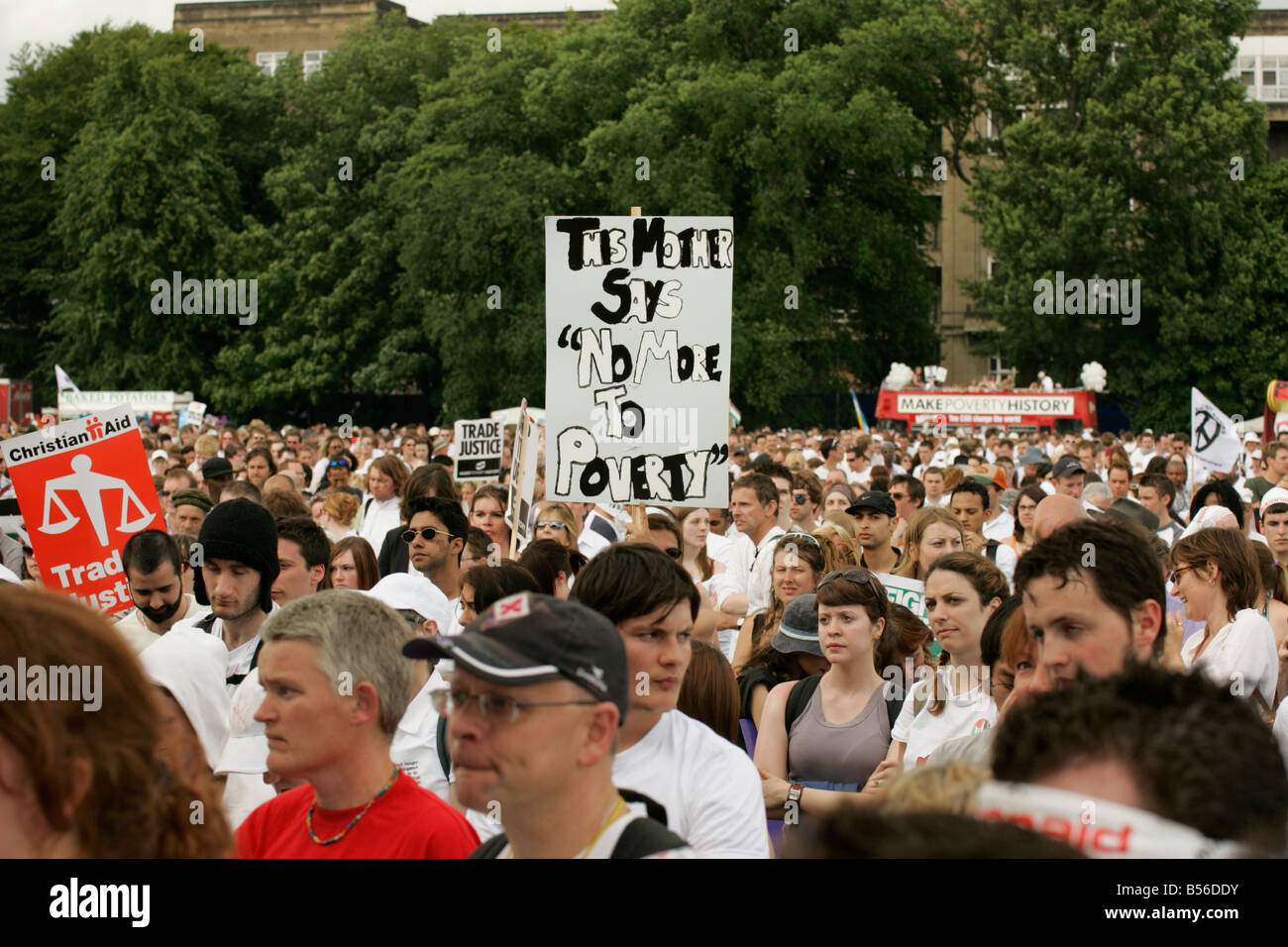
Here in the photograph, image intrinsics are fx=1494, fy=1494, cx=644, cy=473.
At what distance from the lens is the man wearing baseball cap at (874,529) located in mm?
8008

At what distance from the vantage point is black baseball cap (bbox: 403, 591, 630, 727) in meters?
2.40

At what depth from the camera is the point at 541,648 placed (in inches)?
95.3

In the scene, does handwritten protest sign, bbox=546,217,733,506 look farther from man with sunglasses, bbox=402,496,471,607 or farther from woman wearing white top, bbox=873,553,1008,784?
woman wearing white top, bbox=873,553,1008,784

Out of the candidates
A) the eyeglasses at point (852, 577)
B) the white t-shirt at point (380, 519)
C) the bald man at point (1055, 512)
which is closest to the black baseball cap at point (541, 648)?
the eyeglasses at point (852, 577)

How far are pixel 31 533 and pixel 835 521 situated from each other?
3879mm

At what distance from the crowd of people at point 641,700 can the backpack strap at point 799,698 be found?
0.02m

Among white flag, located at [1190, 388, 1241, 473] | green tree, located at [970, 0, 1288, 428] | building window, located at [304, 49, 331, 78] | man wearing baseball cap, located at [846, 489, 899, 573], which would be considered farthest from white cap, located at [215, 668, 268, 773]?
building window, located at [304, 49, 331, 78]

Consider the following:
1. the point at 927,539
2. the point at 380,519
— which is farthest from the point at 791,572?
the point at 380,519

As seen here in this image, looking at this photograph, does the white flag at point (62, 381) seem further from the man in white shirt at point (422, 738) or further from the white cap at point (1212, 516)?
the man in white shirt at point (422, 738)

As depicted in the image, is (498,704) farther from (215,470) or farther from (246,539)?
(215,470)

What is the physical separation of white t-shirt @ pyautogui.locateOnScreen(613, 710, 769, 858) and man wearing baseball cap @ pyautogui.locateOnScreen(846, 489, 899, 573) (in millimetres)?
4697

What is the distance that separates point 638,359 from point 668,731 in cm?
397
